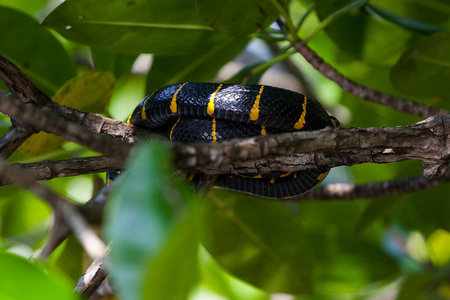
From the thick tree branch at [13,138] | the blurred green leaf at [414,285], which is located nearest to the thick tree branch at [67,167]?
the thick tree branch at [13,138]

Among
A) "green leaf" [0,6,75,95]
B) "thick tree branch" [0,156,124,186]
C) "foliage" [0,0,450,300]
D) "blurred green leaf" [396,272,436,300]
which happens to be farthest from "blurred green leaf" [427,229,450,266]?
"green leaf" [0,6,75,95]

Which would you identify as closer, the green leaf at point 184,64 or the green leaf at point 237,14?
the green leaf at point 237,14

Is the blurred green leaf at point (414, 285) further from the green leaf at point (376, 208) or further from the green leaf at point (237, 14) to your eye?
the green leaf at point (237, 14)

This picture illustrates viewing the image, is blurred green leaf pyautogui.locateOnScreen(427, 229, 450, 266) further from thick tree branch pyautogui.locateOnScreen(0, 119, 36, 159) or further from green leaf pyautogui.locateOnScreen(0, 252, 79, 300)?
green leaf pyautogui.locateOnScreen(0, 252, 79, 300)

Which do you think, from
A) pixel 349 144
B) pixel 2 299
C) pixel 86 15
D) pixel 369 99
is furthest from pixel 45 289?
pixel 369 99

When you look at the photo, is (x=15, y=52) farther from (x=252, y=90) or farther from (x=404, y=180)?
(x=404, y=180)
